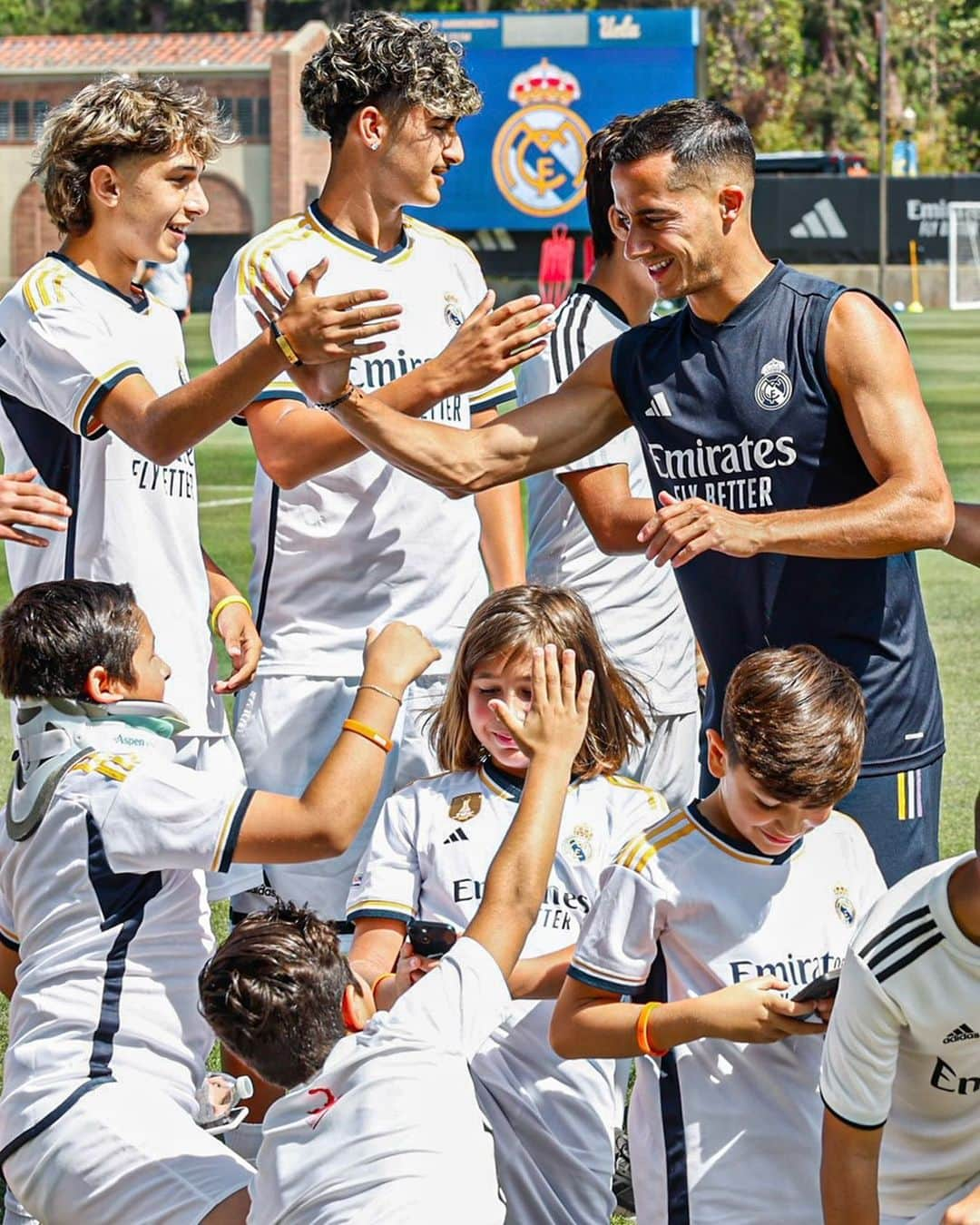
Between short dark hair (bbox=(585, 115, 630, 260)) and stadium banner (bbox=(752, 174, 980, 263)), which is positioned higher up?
stadium banner (bbox=(752, 174, 980, 263))

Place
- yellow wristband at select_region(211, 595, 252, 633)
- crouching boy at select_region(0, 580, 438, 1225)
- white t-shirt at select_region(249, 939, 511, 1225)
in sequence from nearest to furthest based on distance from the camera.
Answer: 1. white t-shirt at select_region(249, 939, 511, 1225)
2. crouching boy at select_region(0, 580, 438, 1225)
3. yellow wristband at select_region(211, 595, 252, 633)

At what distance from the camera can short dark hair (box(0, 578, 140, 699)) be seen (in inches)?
138

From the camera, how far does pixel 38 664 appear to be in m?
3.51

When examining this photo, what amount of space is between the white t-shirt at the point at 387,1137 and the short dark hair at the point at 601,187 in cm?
240

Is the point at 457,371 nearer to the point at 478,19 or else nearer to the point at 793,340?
the point at 793,340

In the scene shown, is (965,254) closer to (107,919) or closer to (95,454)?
(95,454)

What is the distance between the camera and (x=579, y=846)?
149 inches

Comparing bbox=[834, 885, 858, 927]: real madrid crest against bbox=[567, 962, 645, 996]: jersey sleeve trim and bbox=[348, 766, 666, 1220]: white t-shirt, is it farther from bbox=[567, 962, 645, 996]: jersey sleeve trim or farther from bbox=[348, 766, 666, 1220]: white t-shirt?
bbox=[348, 766, 666, 1220]: white t-shirt

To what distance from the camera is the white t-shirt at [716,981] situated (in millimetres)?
3254

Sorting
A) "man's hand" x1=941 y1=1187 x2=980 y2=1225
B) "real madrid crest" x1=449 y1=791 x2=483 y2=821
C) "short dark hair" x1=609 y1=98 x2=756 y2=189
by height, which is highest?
"short dark hair" x1=609 y1=98 x2=756 y2=189

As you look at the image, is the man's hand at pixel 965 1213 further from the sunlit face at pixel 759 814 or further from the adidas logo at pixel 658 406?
the adidas logo at pixel 658 406

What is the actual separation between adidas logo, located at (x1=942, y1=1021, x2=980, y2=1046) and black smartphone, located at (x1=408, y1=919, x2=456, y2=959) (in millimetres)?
905

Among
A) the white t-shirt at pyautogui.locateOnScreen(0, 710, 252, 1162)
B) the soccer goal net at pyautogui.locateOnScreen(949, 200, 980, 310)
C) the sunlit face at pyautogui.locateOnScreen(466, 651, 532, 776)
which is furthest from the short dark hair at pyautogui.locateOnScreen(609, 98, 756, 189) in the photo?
the soccer goal net at pyautogui.locateOnScreen(949, 200, 980, 310)

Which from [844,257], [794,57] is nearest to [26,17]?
[794,57]
